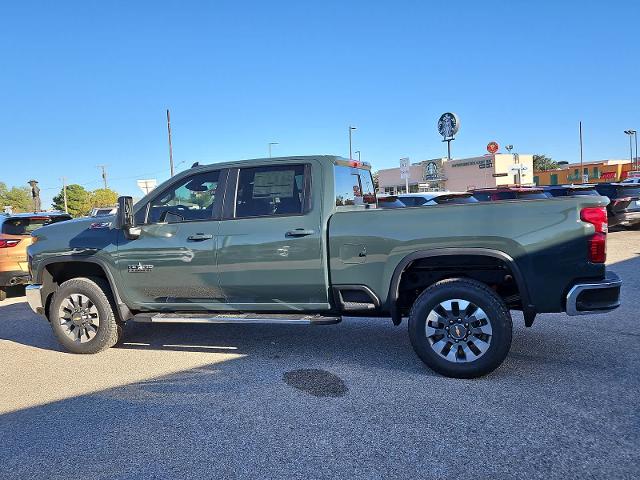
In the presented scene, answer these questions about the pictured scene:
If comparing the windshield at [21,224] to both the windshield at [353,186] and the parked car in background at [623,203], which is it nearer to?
the windshield at [353,186]

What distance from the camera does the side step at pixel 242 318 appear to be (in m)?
4.55

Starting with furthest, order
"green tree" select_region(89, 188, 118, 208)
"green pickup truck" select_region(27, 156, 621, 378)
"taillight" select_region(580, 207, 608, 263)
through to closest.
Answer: "green tree" select_region(89, 188, 118, 208) < "green pickup truck" select_region(27, 156, 621, 378) < "taillight" select_region(580, 207, 608, 263)

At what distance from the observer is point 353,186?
17.8 feet

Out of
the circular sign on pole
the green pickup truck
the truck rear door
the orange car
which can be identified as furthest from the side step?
the circular sign on pole

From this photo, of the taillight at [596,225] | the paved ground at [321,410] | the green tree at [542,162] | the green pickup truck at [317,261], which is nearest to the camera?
the paved ground at [321,410]

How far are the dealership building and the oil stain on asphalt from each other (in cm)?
4299

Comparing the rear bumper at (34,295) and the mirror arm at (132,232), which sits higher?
the mirror arm at (132,232)

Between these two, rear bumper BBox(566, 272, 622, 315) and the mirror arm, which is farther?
the mirror arm

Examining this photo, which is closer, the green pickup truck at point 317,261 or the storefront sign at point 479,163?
the green pickup truck at point 317,261

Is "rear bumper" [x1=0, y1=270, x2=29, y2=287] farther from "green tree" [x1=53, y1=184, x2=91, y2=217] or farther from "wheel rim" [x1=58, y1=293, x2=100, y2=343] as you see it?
"green tree" [x1=53, y1=184, x2=91, y2=217]

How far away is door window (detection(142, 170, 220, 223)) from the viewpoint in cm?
513

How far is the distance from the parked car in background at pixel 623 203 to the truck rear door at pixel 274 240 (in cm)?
1282

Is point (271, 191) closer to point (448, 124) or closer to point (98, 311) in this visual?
point (98, 311)

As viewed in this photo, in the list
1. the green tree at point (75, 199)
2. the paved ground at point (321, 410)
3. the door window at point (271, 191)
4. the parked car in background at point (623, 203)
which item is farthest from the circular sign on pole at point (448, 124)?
the green tree at point (75, 199)
